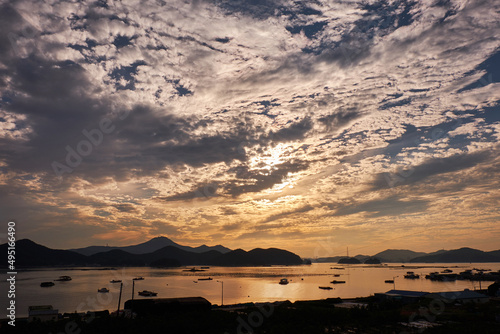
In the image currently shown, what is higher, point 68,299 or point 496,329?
point 496,329

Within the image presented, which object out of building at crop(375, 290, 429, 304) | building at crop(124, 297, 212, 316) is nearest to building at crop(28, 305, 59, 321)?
building at crop(124, 297, 212, 316)

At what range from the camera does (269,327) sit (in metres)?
34.6

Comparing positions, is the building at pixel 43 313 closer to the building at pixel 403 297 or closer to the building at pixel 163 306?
the building at pixel 163 306

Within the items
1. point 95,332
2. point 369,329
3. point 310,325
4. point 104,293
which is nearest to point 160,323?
point 95,332

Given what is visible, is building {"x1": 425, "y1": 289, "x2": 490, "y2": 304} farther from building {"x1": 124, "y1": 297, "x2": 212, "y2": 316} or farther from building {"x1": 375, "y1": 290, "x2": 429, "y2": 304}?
building {"x1": 124, "y1": 297, "x2": 212, "y2": 316}

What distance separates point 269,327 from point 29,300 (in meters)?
89.8

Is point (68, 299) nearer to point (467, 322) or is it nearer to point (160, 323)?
point (160, 323)

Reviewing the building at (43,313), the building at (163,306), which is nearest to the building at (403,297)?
the building at (163,306)

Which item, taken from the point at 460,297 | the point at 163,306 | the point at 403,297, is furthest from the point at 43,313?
the point at 460,297

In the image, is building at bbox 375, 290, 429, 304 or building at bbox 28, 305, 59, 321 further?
building at bbox 375, 290, 429, 304

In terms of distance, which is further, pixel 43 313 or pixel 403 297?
pixel 403 297

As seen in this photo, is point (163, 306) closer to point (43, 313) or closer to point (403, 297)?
point (43, 313)

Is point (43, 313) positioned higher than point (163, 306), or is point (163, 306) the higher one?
point (163, 306)

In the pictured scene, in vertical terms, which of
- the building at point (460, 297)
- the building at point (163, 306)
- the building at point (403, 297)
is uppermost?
the building at point (163, 306)
